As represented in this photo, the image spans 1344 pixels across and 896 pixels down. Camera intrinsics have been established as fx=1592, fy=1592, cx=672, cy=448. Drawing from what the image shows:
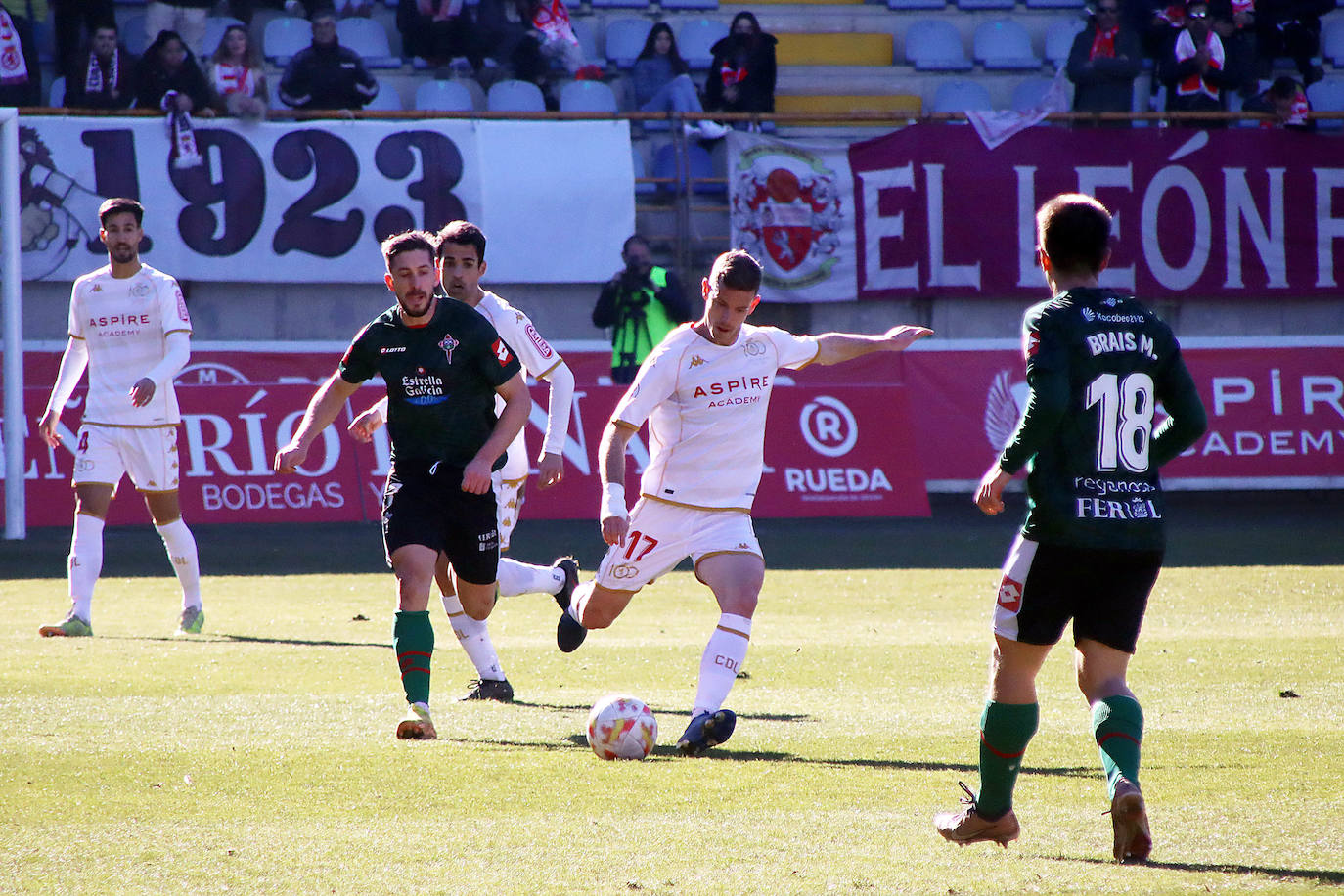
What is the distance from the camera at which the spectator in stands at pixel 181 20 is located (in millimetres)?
19047

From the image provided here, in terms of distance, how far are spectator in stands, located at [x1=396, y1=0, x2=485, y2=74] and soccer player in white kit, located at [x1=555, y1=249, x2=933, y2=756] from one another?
46.6ft

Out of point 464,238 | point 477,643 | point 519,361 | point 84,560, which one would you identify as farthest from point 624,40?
point 477,643

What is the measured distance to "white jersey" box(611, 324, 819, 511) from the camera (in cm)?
649

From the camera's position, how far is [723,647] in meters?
6.14

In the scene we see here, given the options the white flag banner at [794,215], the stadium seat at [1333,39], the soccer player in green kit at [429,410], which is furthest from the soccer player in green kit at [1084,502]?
the stadium seat at [1333,39]

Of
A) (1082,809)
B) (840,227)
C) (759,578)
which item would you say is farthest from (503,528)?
(840,227)

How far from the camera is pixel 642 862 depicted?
13.9ft

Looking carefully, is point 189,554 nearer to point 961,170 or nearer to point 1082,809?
point 1082,809

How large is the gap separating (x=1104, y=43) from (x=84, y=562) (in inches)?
601

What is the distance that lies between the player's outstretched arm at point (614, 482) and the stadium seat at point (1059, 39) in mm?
17465

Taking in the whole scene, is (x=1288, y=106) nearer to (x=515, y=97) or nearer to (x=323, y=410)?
(x=515, y=97)

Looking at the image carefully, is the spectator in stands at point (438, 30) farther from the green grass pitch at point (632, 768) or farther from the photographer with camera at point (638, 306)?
the green grass pitch at point (632, 768)

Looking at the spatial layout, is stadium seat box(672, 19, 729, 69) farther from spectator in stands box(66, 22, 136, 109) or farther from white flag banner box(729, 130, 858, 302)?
spectator in stands box(66, 22, 136, 109)

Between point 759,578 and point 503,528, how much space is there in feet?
7.54
